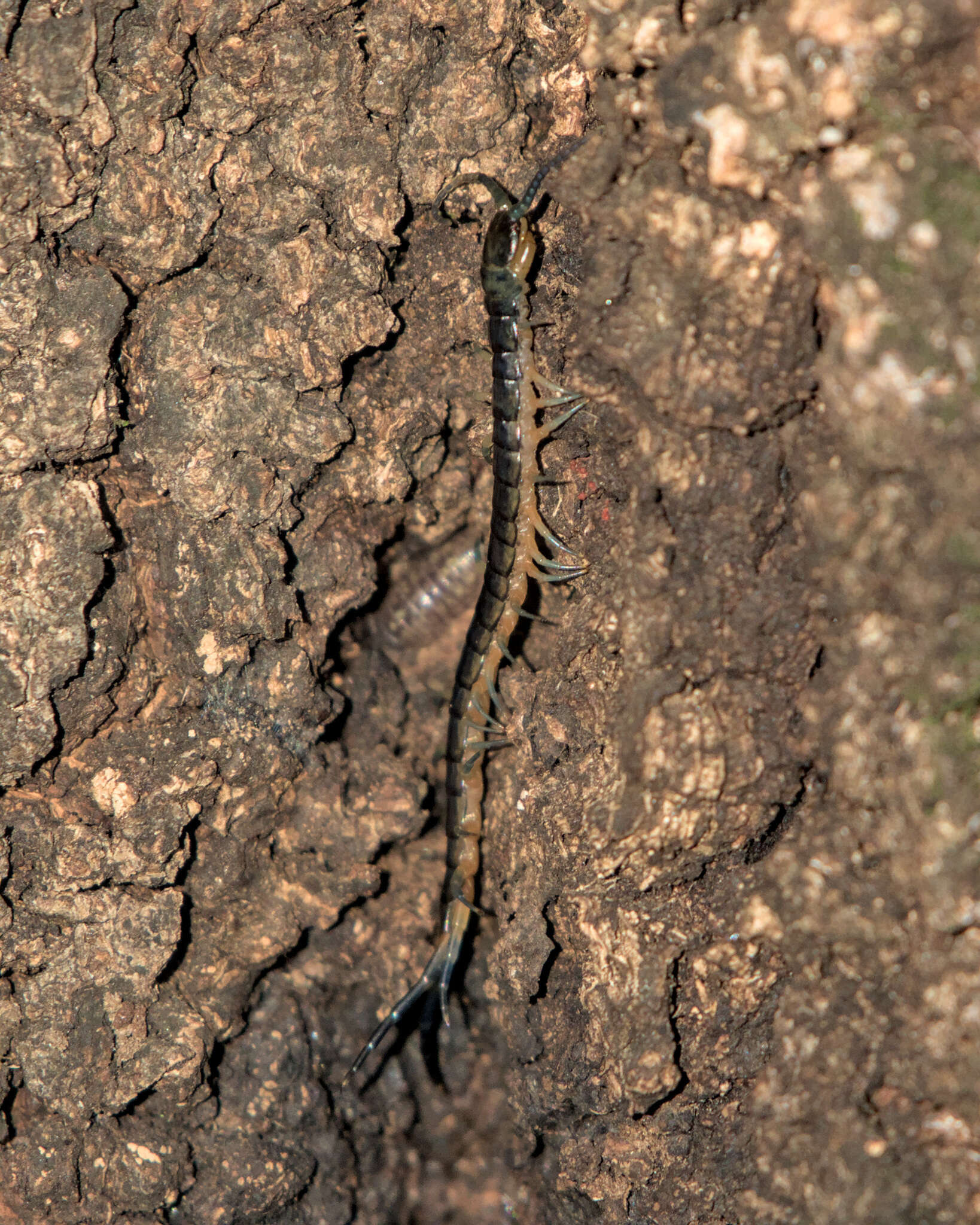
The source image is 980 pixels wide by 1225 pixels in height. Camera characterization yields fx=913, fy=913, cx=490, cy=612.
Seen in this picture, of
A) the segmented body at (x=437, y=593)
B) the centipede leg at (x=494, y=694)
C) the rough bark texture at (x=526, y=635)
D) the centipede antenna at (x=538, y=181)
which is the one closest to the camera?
the rough bark texture at (x=526, y=635)

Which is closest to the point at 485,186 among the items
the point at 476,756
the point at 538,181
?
the point at 538,181

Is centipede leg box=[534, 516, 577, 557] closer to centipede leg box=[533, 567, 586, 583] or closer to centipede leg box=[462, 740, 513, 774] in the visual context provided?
centipede leg box=[533, 567, 586, 583]

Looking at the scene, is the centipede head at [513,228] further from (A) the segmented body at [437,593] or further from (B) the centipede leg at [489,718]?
(B) the centipede leg at [489,718]

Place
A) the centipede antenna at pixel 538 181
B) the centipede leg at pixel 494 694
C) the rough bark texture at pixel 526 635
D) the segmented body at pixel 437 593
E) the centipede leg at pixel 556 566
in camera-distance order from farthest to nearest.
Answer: the segmented body at pixel 437 593
the centipede leg at pixel 494 694
the centipede leg at pixel 556 566
the centipede antenna at pixel 538 181
the rough bark texture at pixel 526 635

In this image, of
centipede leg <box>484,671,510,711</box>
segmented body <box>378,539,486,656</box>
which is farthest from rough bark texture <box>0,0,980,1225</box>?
centipede leg <box>484,671,510,711</box>

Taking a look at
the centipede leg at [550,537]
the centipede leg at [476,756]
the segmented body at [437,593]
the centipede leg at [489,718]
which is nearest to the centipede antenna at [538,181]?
the centipede leg at [550,537]

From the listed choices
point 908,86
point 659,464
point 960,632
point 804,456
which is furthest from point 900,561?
point 908,86

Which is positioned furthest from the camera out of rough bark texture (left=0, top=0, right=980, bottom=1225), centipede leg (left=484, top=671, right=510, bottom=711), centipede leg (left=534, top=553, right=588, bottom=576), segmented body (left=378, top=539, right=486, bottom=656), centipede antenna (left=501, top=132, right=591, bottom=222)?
segmented body (left=378, top=539, right=486, bottom=656)
